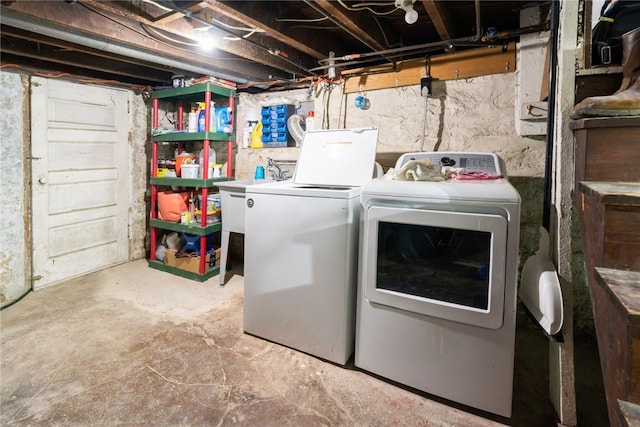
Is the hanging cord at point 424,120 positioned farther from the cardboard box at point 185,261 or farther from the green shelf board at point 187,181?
the cardboard box at point 185,261

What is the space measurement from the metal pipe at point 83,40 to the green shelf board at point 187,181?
96cm

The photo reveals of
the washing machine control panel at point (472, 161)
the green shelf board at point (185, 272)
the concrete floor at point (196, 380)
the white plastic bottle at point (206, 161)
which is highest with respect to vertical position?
the white plastic bottle at point (206, 161)

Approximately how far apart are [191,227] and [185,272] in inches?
18.0

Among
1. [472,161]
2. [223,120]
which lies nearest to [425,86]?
[472,161]

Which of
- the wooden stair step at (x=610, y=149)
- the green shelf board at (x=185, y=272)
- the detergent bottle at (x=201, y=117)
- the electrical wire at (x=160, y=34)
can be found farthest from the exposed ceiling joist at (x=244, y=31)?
the green shelf board at (x=185, y=272)

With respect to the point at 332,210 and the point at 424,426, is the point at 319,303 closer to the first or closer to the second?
the point at 332,210

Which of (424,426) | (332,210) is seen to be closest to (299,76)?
(332,210)

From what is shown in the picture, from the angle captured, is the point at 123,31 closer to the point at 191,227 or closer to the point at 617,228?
the point at 191,227

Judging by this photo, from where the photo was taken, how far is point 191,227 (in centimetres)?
293

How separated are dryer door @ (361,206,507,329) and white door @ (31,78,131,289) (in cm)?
289

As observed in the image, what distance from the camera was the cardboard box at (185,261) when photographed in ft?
9.74

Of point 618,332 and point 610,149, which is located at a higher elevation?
point 610,149

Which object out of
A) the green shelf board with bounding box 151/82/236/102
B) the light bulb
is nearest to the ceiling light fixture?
the light bulb

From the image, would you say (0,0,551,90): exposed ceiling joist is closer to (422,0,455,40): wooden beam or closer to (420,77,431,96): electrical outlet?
(422,0,455,40): wooden beam
